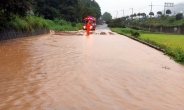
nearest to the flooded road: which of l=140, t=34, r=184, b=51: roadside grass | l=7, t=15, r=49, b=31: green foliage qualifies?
l=140, t=34, r=184, b=51: roadside grass

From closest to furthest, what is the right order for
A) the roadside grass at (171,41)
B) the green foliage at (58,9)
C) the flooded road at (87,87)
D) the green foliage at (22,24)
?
the flooded road at (87,87), the roadside grass at (171,41), the green foliage at (22,24), the green foliage at (58,9)

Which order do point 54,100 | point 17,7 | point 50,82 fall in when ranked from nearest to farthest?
point 54,100 → point 50,82 → point 17,7

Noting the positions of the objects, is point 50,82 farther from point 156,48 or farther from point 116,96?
point 156,48

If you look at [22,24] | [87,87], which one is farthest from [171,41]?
[87,87]

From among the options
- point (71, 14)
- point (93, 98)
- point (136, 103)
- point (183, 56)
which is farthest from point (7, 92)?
point (71, 14)

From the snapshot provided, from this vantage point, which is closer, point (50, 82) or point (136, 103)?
point (136, 103)

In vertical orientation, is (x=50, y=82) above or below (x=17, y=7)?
below

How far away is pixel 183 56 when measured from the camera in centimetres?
1272

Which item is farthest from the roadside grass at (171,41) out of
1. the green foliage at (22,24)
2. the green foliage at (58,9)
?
the green foliage at (58,9)

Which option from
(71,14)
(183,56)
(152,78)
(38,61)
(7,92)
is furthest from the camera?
(71,14)

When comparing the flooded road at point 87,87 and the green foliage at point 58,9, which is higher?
the green foliage at point 58,9

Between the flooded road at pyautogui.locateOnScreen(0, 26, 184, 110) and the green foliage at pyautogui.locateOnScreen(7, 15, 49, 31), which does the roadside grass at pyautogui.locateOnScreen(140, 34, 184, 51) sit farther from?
the green foliage at pyautogui.locateOnScreen(7, 15, 49, 31)

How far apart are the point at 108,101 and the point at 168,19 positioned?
73.0m

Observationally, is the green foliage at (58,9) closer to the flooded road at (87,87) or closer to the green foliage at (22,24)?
the green foliage at (22,24)
